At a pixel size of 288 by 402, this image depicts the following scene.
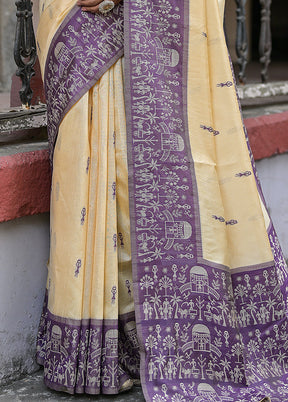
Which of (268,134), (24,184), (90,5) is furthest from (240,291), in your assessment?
(268,134)

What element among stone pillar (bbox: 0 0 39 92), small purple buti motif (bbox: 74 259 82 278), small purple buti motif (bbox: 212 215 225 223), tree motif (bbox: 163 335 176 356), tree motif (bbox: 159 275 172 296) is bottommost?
tree motif (bbox: 163 335 176 356)

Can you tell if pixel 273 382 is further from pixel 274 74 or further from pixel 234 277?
pixel 274 74

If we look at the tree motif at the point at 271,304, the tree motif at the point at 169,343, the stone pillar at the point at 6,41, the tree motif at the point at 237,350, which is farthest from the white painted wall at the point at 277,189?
the stone pillar at the point at 6,41

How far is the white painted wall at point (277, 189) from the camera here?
14.7ft

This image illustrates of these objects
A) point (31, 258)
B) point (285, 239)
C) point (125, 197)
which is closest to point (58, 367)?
point (31, 258)

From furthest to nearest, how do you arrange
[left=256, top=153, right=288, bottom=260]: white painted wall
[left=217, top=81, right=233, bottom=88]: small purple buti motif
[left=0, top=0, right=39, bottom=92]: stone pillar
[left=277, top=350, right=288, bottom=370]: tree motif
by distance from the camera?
[left=0, top=0, right=39, bottom=92]: stone pillar
[left=256, top=153, right=288, bottom=260]: white painted wall
[left=277, top=350, right=288, bottom=370]: tree motif
[left=217, top=81, right=233, bottom=88]: small purple buti motif

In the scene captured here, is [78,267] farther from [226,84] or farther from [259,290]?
[226,84]

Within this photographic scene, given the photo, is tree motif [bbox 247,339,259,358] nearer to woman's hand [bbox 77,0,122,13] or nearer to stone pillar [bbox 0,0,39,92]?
woman's hand [bbox 77,0,122,13]

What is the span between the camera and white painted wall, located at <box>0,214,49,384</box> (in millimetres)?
3086

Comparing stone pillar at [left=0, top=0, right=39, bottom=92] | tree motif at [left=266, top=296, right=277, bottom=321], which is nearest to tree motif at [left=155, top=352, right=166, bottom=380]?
tree motif at [left=266, top=296, right=277, bottom=321]

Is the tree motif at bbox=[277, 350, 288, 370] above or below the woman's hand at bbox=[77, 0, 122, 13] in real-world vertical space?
below

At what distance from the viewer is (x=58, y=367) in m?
2.95

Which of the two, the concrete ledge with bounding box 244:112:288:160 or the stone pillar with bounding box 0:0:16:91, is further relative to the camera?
the stone pillar with bounding box 0:0:16:91

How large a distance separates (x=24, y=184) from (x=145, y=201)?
50 centimetres
